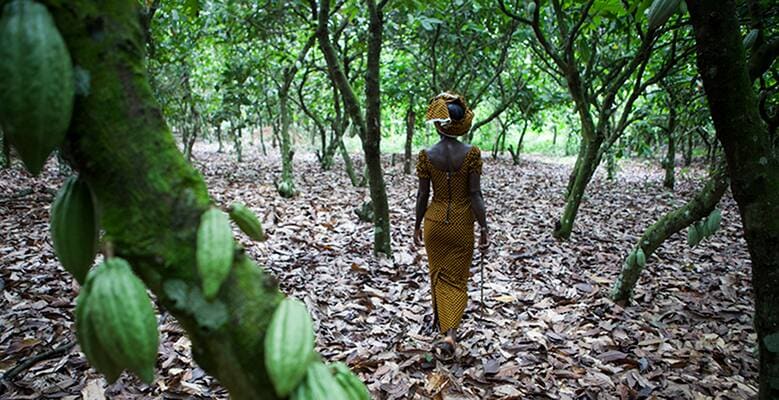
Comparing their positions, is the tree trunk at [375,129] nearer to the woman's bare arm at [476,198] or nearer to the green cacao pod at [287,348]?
the woman's bare arm at [476,198]

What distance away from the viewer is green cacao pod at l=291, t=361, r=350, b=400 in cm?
45

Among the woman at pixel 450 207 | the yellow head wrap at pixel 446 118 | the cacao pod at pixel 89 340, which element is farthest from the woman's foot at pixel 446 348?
the cacao pod at pixel 89 340

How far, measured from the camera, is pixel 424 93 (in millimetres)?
9102

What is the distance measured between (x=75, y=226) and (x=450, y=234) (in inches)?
90.7

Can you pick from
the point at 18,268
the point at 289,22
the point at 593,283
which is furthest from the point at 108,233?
the point at 289,22

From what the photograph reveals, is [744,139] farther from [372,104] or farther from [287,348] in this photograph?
[372,104]

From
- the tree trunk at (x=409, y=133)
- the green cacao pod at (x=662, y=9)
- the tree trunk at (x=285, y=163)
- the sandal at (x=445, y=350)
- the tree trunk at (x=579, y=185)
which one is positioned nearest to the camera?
the green cacao pod at (x=662, y=9)

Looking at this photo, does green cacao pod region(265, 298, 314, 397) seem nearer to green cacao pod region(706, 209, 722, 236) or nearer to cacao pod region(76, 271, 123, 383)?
cacao pod region(76, 271, 123, 383)

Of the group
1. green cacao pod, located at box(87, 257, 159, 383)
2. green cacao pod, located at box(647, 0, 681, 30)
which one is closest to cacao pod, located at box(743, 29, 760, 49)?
green cacao pod, located at box(647, 0, 681, 30)

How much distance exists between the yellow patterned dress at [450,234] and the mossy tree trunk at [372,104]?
97cm

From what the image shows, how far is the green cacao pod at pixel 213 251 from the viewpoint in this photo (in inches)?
16.1

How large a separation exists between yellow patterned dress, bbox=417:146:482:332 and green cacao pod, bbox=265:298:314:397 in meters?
2.22

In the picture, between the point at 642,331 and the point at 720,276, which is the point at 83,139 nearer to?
the point at 642,331

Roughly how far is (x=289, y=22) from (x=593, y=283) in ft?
15.3
